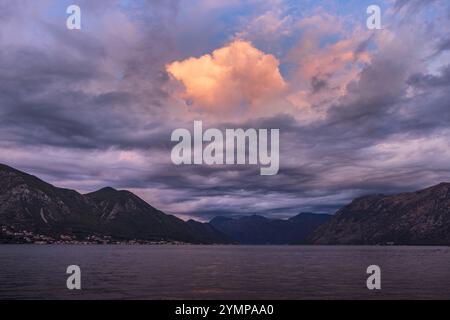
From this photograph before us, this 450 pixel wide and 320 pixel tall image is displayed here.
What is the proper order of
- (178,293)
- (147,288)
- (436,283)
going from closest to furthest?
(178,293)
(147,288)
(436,283)

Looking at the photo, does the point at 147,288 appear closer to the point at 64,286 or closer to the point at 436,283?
the point at 64,286
